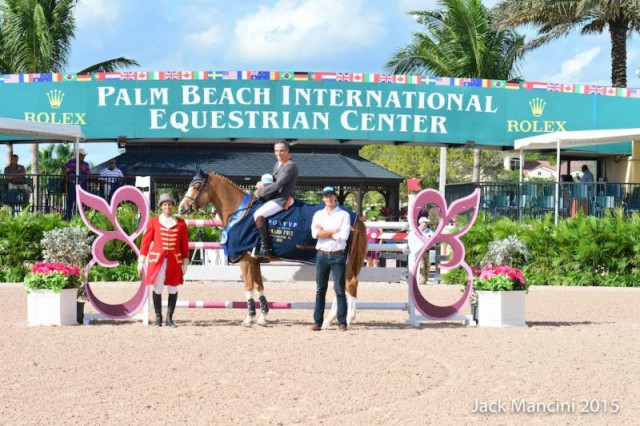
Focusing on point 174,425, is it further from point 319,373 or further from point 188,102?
point 188,102

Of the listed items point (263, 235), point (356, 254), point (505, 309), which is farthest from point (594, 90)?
point (263, 235)

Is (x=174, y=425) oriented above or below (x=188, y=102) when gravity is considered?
below

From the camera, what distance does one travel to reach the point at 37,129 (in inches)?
842

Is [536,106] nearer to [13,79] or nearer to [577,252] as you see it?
[577,252]

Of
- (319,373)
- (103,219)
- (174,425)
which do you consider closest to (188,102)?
(103,219)

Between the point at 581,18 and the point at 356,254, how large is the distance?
2348 cm

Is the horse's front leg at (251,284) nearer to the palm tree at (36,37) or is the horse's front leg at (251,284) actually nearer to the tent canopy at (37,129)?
the tent canopy at (37,129)

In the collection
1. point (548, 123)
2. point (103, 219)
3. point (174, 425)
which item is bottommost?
point (174, 425)

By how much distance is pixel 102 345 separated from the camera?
10.4 metres

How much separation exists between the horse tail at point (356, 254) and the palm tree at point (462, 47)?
26599 millimetres

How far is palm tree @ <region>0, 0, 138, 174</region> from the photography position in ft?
123

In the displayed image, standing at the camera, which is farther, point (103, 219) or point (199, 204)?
point (103, 219)

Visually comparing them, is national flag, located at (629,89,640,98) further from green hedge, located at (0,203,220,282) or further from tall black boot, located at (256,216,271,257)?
tall black boot, located at (256,216,271,257)

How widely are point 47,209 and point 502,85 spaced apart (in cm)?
1347
